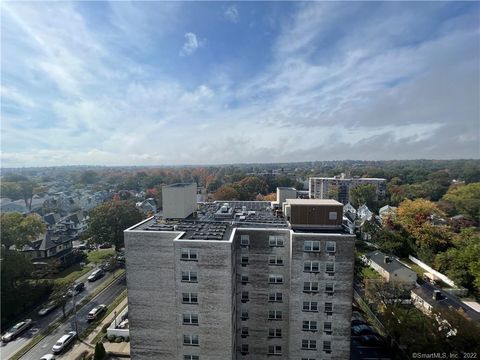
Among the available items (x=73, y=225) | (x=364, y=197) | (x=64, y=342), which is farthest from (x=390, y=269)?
(x=73, y=225)

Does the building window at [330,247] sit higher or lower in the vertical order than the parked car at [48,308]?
higher

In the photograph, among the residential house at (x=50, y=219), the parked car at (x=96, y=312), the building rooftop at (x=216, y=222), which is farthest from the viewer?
the residential house at (x=50, y=219)

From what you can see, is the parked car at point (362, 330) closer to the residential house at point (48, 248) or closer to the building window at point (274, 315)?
the building window at point (274, 315)

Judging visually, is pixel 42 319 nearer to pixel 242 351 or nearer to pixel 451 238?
pixel 242 351

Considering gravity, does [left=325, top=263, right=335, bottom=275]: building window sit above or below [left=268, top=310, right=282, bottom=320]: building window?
above

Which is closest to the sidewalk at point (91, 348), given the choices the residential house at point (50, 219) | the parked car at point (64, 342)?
the parked car at point (64, 342)

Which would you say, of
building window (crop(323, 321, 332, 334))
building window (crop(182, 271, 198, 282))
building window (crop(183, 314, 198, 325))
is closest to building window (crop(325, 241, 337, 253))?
building window (crop(323, 321, 332, 334))

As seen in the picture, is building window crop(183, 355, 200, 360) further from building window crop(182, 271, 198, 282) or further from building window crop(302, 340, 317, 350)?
building window crop(302, 340, 317, 350)
